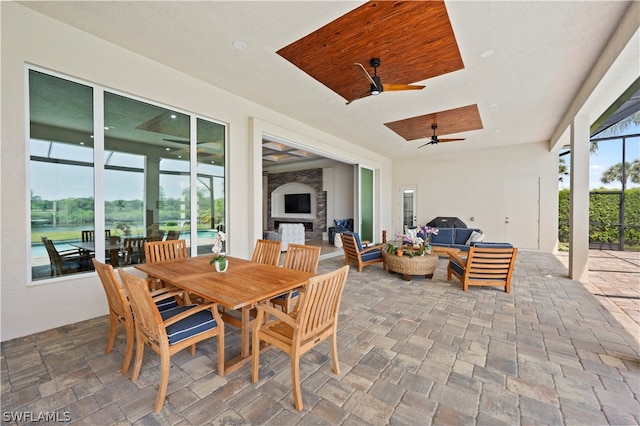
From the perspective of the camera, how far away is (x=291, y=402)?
1.73 m

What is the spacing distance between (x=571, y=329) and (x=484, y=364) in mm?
1480

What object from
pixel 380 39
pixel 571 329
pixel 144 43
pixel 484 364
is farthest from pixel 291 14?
pixel 571 329

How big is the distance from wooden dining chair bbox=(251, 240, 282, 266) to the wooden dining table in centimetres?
34

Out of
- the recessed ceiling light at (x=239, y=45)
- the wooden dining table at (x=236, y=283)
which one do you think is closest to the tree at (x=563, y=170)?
the wooden dining table at (x=236, y=283)

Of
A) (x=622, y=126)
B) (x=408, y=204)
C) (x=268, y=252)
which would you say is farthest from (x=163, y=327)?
(x=622, y=126)

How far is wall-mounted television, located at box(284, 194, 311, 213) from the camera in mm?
10766

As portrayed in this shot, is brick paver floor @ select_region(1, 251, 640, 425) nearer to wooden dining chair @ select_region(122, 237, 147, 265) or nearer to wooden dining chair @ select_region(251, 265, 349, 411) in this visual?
wooden dining chair @ select_region(251, 265, 349, 411)

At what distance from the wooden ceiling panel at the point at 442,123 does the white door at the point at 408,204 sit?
122 inches

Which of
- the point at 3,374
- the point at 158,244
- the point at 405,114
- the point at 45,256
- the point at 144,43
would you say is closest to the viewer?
the point at 3,374

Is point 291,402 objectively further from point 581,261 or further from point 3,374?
point 581,261

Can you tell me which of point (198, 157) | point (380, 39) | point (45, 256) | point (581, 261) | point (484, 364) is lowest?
point (484, 364)

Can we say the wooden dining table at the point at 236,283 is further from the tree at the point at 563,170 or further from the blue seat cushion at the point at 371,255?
the tree at the point at 563,170

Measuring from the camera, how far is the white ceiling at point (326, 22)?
2426 millimetres

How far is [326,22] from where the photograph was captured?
2.58 metres
